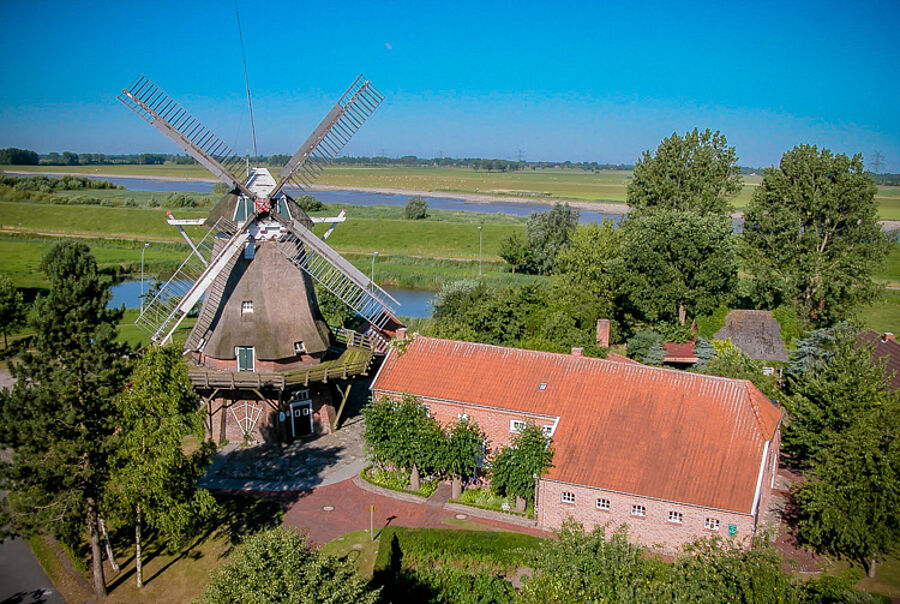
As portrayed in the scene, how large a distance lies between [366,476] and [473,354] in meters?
5.91

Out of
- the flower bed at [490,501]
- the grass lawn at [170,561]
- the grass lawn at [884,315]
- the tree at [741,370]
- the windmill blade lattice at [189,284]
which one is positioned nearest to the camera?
the grass lawn at [170,561]

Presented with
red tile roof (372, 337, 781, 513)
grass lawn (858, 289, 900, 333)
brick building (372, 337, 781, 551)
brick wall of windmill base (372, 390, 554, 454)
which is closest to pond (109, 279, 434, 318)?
red tile roof (372, 337, 781, 513)

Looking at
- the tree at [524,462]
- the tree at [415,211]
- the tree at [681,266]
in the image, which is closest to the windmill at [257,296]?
the tree at [524,462]

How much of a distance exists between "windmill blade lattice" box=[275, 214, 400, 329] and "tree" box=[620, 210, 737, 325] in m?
17.2

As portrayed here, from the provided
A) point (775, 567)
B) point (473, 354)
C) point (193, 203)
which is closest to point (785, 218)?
point (473, 354)

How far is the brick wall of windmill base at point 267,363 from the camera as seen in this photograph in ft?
91.0

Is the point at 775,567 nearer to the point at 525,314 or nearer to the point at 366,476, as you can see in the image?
the point at 366,476

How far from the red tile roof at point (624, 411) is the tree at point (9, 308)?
27188 mm

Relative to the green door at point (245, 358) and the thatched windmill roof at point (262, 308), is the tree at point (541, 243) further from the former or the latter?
the green door at point (245, 358)

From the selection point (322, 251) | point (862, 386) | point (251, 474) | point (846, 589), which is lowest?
point (251, 474)

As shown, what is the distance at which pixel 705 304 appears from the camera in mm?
39312

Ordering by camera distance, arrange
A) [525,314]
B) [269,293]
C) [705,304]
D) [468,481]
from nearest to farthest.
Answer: [468,481] < [269,293] < [525,314] < [705,304]

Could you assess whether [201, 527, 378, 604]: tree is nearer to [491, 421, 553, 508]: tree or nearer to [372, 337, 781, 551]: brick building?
[491, 421, 553, 508]: tree

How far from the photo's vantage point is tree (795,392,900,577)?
62.1ft
